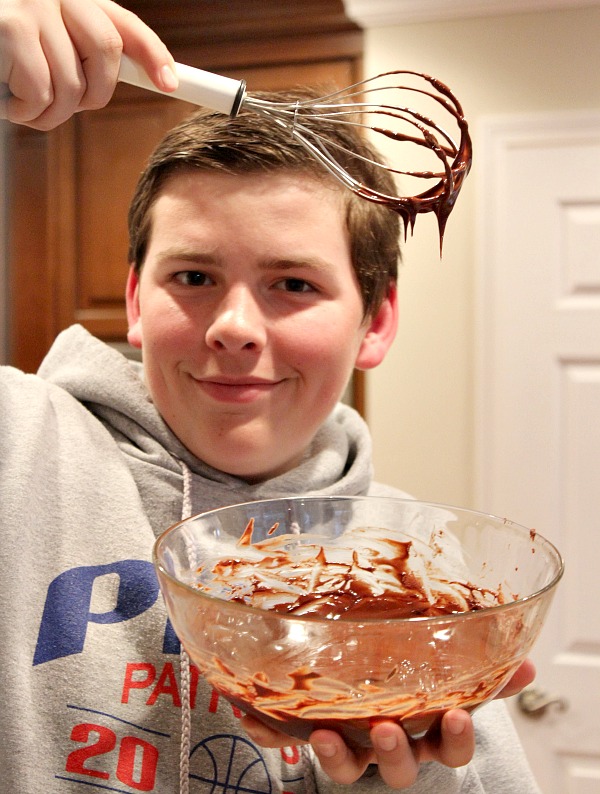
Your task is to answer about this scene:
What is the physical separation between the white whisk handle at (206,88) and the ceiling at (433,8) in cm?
143

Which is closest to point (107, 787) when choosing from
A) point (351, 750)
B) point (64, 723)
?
point (64, 723)

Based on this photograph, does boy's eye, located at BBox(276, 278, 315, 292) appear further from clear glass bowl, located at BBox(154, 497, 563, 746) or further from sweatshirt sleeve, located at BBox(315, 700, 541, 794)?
sweatshirt sleeve, located at BBox(315, 700, 541, 794)

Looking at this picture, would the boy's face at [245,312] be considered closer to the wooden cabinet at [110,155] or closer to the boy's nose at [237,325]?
the boy's nose at [237,325]

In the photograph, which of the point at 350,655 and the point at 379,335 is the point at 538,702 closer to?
the point at 379,335

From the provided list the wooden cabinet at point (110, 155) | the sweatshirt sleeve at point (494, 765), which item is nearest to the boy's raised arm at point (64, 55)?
the sweatshirt sleeve at point (494, 765)

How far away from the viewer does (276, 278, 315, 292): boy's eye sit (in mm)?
820

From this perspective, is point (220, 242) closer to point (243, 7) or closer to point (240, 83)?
point (240, 83)

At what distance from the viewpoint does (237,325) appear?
758mm

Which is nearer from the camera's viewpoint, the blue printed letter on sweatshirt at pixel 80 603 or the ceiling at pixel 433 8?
the blue printed letter on sweatshirt at pixel 80 603

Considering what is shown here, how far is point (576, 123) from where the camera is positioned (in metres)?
1.75

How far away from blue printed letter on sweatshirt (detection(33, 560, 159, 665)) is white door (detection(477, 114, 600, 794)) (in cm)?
125

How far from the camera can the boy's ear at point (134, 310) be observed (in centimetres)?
91

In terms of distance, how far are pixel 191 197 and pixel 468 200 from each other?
1.18 metres

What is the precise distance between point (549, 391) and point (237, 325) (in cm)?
127
